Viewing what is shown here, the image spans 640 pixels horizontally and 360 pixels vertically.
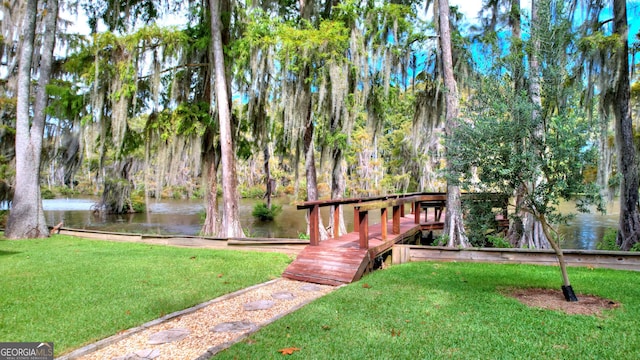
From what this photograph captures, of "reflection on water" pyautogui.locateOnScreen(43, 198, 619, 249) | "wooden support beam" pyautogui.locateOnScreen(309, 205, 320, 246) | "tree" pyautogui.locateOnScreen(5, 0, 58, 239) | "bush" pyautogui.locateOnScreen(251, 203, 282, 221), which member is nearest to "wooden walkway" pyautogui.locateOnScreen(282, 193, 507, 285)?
"wooden support beam" pyautogui.locateOnScreen(309, 205, 320, 246)

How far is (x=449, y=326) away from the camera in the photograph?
350 centimetres

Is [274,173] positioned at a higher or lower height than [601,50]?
lower

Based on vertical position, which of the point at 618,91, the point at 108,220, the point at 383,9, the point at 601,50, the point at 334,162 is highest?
the point at 383,9

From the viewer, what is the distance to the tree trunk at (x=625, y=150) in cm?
870

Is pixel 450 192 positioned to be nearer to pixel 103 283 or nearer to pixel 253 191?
pixel 103 283

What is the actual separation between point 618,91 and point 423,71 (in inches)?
183

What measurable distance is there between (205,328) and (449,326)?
241 cm

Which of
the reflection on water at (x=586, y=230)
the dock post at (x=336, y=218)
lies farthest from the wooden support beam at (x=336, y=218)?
A: the reflection on water at (x=586, y=230)

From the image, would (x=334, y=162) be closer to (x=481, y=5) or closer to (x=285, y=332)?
(x=481, y=5)

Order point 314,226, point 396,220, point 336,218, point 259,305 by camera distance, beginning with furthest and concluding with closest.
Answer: point 396,220, point 336,218, point 314,226, point 259,305

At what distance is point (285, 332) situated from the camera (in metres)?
3.49

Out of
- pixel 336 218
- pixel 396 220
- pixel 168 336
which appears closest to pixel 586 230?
pixel 396 220

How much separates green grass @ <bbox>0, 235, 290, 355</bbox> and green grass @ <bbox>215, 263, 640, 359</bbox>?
157 centimetres

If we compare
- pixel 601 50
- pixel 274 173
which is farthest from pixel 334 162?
pixel 274 173
